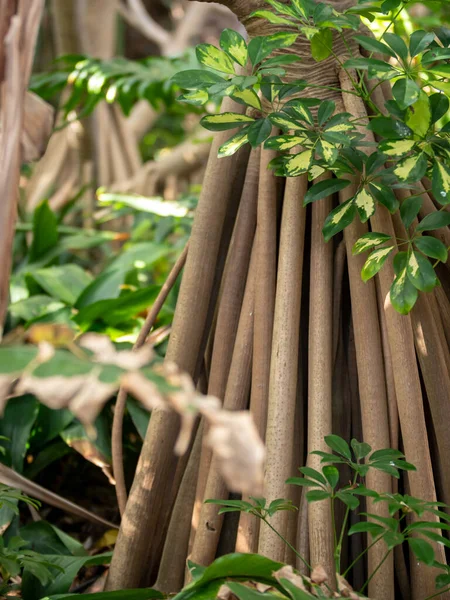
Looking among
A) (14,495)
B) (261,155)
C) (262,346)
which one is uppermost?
(261,155)

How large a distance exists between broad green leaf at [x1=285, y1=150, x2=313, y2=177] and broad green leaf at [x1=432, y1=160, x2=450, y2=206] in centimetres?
17

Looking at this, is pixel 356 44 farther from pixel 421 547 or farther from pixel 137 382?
pixel 137 382

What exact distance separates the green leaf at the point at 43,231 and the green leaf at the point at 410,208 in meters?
1.80

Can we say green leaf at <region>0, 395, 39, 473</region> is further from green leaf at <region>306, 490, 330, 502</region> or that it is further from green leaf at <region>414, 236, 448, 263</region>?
green leaf at <region>414, 236, 448, 263</region>

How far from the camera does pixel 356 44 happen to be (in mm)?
1164

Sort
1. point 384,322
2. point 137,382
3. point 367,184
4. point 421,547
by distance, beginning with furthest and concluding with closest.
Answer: point 384,322
point 367,184
point 421,547
point 137,382

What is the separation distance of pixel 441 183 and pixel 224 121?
0.33 m

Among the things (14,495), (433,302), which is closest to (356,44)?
(433,302)

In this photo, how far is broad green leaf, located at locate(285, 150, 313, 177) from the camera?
95cm

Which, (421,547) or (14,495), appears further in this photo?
(14,495)

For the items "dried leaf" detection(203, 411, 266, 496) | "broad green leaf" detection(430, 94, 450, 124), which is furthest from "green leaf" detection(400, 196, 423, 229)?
"dried leaf" detection(203, 411, 266, 496)

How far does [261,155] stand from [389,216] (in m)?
0.27

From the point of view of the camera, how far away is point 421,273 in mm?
902

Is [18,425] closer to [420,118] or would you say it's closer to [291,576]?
[291,576]
